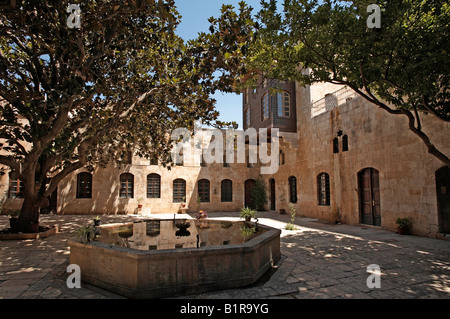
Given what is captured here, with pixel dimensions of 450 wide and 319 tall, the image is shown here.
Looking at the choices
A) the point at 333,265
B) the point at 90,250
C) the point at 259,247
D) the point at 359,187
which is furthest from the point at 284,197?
the point at 90,250

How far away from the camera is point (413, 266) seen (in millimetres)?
5652

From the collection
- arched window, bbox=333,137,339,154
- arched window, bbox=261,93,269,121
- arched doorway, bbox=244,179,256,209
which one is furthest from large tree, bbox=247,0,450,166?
arched doorway, bbox=244,179,256,209

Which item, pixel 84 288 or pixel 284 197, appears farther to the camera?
pixel 284 197

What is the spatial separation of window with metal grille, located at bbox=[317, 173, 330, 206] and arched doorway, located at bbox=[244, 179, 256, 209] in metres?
6.83

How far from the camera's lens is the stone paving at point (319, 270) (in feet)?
13.9

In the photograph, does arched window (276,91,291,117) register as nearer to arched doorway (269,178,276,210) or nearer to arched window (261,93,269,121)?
arched window (261,93,269,121)

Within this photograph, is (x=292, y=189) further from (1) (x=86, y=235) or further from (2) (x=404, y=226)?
(1) (x=86, y=235)

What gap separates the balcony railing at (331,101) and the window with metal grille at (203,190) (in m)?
9.37

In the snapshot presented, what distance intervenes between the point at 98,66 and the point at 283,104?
11372 millimetres

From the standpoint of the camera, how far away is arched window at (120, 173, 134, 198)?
17.3 m

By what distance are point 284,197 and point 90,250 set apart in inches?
559

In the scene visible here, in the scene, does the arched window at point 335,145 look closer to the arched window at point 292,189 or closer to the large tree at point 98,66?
the arched window at point 292,189

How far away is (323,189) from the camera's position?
13859mm

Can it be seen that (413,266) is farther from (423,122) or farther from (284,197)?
(284,197)
